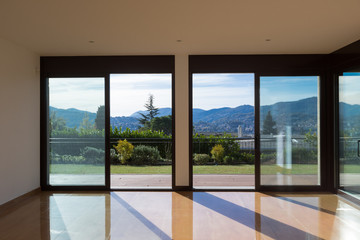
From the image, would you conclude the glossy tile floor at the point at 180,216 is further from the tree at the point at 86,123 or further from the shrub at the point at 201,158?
the shrub at the point at 201,158

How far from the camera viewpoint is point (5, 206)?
4594 millimetres

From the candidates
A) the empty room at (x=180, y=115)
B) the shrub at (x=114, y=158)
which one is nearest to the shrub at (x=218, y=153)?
the empty room at (x=180, y=115)

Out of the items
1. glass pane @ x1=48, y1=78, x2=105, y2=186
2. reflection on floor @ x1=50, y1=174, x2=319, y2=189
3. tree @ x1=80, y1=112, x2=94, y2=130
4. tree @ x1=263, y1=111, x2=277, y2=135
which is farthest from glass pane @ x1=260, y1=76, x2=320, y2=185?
tree @ x1=80, y1=112, x2=94, y2=130

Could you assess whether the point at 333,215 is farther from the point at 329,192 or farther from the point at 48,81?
the point at 48,81

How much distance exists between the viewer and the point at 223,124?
9.97 metres

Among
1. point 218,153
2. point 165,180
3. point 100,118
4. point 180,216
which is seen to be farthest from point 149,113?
point 180,216

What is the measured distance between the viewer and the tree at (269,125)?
5.73m

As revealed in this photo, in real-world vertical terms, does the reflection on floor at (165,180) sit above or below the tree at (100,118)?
below

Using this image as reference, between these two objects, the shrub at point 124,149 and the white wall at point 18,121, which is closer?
the white wall at point 18,121

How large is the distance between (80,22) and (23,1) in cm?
77

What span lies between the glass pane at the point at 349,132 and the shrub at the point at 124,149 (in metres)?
5.66

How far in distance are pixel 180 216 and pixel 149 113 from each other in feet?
19.7

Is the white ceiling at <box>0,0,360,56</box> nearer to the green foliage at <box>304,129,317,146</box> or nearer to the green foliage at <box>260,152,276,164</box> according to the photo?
the green foliage at <box>304,129,317,146</box>

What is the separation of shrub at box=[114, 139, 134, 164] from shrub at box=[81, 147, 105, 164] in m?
3.08
